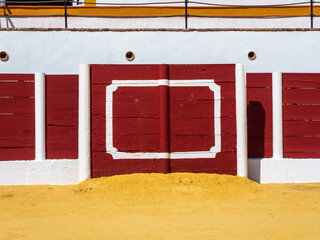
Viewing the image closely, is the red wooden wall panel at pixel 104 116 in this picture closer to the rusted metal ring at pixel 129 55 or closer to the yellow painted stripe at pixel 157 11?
the rusted metal ring at pixel 129 55

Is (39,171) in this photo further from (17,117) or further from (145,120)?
(145,120)

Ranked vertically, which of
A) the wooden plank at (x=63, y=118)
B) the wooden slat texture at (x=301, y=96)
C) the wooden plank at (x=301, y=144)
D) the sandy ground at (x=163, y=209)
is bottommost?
→ the sandy ground at (x=163, y=209)

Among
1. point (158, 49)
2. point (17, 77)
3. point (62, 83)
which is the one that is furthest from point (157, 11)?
point (17, 77)

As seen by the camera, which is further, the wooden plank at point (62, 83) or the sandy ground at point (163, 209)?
the wooden plank at point (62, 83)

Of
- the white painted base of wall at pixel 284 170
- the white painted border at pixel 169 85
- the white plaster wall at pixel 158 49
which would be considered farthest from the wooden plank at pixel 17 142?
the white painted base of wall at pixel 284 170

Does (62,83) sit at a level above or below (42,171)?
above

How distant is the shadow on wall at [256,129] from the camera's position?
233 inches

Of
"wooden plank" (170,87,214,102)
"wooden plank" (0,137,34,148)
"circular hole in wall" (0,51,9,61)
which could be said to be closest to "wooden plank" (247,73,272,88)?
"wooden plank" (170,87,214,102)

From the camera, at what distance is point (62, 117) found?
582cm

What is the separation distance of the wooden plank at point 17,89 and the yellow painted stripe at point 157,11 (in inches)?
112

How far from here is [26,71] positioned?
7074 millimetres

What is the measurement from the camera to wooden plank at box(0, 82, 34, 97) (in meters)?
5.85

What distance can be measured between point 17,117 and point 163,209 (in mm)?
2875

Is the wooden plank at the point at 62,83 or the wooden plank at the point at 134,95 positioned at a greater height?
the wooden plank at the point at 62,83
